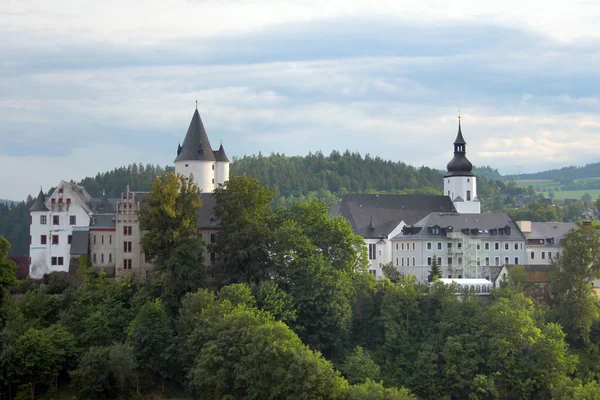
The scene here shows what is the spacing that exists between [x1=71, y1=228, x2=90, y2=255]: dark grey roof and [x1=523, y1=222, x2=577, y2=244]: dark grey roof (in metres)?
41.4

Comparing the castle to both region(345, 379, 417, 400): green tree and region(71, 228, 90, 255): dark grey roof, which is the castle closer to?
region(71, 228, 90, 255): dark grey roof

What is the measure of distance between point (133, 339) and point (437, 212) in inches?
1503

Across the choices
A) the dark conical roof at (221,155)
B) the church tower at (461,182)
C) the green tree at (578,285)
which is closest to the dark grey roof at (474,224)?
the church tower at (461,182)

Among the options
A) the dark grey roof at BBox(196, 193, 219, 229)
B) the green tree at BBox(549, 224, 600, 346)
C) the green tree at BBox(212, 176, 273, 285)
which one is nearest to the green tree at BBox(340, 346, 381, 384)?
the green tree at BBox(212, 176, 273, 285)

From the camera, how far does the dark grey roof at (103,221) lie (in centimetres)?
9128

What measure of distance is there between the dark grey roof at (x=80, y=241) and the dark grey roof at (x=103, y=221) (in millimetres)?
902

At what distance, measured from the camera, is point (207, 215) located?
92.3 metres

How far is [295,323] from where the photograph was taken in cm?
8412

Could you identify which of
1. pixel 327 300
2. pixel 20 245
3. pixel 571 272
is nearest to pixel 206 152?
pixel 327 300

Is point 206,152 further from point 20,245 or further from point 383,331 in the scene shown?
point 20,245

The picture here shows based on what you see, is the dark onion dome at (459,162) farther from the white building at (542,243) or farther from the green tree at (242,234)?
the green tree at (242,234)

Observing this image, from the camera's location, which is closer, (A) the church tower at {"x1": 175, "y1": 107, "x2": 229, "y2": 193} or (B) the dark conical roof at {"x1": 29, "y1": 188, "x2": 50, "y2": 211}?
(B) the dark conical roof at {"x1": 29, "y1": 188, "x2": 50, "y2": 211}

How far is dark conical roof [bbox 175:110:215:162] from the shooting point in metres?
99.8

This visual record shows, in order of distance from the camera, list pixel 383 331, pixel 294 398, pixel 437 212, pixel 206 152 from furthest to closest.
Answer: pixel 437 212
pixel 206 152
pixel 383 331
pixel 294 398
